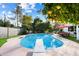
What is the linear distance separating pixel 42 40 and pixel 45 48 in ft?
0.31

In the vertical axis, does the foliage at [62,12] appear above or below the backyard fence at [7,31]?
above

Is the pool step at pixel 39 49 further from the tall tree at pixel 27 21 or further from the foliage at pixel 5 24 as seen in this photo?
the foliage at pixel 5 24

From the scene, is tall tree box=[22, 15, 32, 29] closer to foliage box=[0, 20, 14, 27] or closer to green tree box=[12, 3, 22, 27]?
green tree box=[12, 3, 22, 27]

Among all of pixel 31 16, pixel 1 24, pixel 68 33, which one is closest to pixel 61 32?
pixel 68 33

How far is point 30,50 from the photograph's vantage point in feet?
7.65

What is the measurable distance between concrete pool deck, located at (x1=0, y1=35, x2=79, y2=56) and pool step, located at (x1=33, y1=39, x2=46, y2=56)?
0.09 feet

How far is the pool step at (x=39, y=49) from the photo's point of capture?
2.33 m

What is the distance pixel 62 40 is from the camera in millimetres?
2369

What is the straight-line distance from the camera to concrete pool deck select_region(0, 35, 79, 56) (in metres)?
2.32

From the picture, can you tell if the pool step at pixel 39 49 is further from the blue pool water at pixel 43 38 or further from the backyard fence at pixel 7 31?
the backyard fence at pixel 7 31

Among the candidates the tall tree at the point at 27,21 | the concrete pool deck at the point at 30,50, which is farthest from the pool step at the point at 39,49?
the tall tree at the point at 27,21

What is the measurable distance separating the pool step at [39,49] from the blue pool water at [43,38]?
0.03m

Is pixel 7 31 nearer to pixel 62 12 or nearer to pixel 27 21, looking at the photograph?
pixel 27 21

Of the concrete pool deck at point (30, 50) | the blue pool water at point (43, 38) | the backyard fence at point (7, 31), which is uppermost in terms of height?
the backyard fence at point (7, 31)
